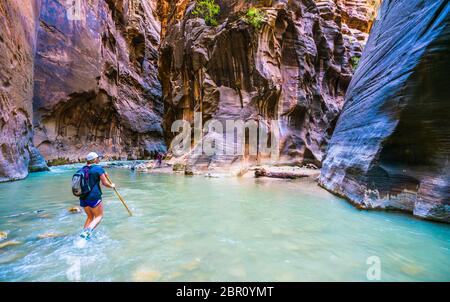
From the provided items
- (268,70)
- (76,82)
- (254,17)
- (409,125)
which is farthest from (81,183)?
(76,82)

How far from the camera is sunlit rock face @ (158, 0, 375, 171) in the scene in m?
15.7

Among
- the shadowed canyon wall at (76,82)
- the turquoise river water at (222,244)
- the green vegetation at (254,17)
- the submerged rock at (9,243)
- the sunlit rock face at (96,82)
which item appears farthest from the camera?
the sunlit rock face at (96,82)

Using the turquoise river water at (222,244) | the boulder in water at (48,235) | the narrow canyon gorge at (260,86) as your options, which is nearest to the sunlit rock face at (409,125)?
the narrow canyon gorge at (260,86)

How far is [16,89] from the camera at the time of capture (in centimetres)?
1184

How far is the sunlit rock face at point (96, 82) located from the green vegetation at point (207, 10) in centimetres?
1112

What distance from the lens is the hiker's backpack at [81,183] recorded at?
379cm

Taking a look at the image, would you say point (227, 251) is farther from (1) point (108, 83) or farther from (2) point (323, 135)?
(1) point (108, 83)

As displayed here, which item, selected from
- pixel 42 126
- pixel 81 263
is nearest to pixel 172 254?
pixel 81 263

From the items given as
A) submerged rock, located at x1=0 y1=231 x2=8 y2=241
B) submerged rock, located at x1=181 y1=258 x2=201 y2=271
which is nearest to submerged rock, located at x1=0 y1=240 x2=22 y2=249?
submerged rock, located at x1=0 y1=231 x2=8 y2=241

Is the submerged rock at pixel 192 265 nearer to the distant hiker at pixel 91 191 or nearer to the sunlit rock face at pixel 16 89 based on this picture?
the distant hiker at pixel 91 191

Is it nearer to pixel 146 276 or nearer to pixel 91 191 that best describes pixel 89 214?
pixel 91 191

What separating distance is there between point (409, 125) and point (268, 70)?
1155 centimetres

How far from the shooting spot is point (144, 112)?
32.6 metres

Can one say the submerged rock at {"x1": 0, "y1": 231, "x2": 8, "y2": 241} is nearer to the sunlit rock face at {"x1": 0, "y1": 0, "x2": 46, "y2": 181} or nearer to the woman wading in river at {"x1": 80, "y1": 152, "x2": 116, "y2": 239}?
the woman wading in river at {"x1": 80, "y1": 152, "x2": 116, "y2": 239}
